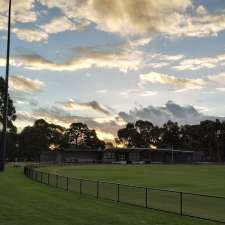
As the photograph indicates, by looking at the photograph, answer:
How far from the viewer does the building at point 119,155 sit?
170 meters

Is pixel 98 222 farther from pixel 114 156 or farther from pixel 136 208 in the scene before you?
pixel 114 156

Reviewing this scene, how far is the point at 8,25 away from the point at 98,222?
4168cm

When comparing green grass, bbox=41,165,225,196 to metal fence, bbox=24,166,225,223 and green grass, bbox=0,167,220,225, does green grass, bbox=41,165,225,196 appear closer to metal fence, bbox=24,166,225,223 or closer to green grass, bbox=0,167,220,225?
metal fence, bbox=24,166,225,223

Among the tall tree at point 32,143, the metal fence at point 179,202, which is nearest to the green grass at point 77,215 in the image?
the metal fence at point 179,202

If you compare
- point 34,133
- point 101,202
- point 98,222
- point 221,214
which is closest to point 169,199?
point 101,202

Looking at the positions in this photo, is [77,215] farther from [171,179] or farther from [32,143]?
[32,143]

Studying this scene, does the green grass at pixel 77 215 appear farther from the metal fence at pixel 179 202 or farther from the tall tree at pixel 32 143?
the tall tree at pixel 32 143

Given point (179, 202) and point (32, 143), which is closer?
point (179, 202)

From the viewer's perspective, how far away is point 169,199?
25281mm

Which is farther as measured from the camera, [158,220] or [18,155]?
[18,155]

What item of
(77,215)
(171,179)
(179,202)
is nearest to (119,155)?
(171,179)

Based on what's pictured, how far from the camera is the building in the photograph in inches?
6687

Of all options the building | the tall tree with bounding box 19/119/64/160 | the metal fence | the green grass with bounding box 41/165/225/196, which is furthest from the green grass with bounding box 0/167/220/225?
the tall tree with bounding box 19/119/64/160

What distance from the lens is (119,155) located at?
17950cm
